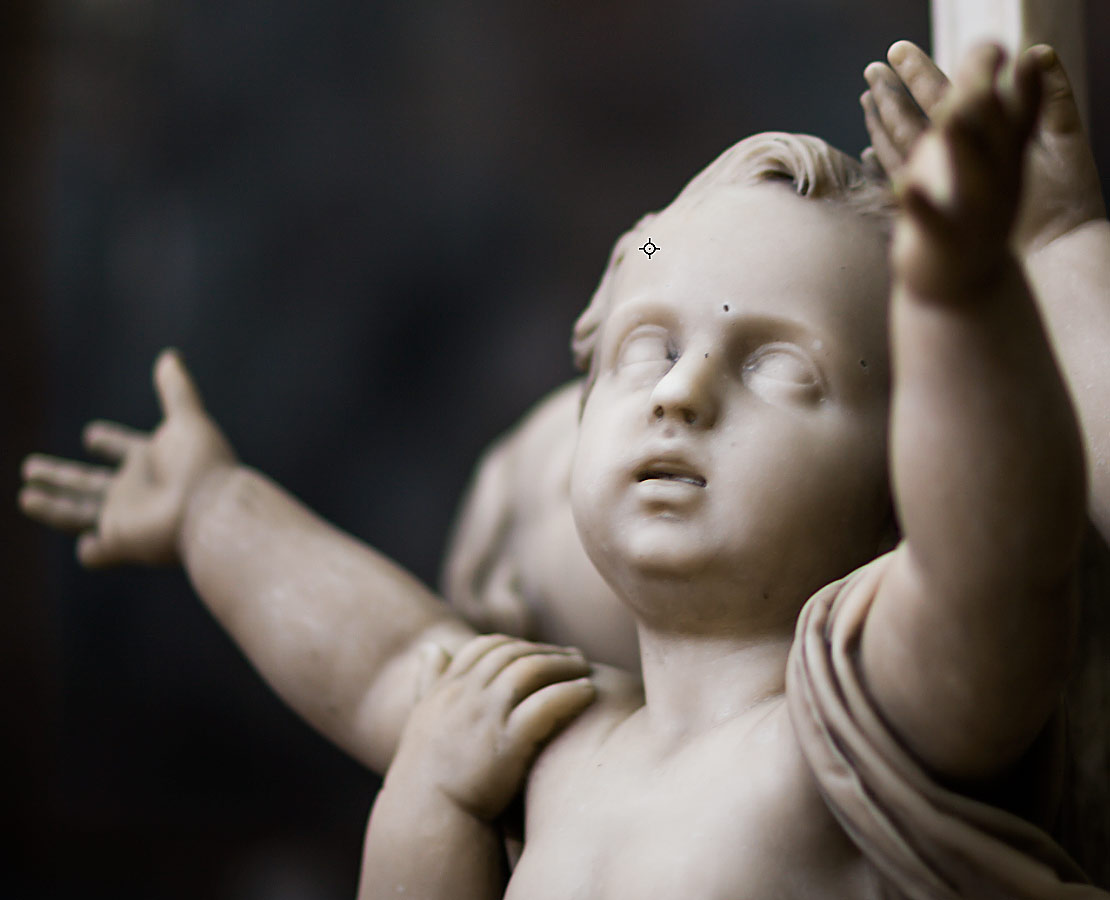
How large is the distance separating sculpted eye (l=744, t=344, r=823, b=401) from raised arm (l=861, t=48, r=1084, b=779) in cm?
15

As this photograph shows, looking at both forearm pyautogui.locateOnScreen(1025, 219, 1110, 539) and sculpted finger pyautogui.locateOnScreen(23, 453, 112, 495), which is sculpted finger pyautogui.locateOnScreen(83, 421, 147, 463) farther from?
forearm pyautogui.locateOnScreen(1025, 219, 1110, 539)

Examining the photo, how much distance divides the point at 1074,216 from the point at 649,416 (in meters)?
0.31

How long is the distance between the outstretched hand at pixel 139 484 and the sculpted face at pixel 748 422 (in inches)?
16.7

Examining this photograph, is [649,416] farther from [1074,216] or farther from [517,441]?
[517,441]

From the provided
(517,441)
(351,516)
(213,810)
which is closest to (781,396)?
(517,441)

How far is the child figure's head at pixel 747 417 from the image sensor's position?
2.13ft

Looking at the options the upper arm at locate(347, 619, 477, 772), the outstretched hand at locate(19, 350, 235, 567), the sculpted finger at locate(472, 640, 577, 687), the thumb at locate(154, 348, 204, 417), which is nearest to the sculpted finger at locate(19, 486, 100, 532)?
the outstretched hand at locate(19, 350, 235, 567)

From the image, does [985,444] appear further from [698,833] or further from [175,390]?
[175,390]

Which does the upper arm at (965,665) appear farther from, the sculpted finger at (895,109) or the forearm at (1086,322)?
the sculpted finger at (895,109)

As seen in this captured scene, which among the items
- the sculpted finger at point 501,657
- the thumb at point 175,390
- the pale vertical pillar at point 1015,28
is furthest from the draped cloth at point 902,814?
the thumb at point 175,390

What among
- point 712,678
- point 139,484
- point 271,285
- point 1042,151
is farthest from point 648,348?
point 271,285

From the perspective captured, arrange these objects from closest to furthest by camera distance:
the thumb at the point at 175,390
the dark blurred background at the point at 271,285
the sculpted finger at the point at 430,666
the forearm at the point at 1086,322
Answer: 1. the forearm at the point at 1086,322
2. the sculpted finger at the point at 430,666
3. the thumb at the point at 175,390
4. the dark blurred background at the point at 271,285

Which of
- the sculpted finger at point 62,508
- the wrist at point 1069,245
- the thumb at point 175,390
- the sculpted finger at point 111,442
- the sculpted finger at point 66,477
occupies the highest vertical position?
the wrist at point 1069,245

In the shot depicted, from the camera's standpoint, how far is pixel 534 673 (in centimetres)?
74
